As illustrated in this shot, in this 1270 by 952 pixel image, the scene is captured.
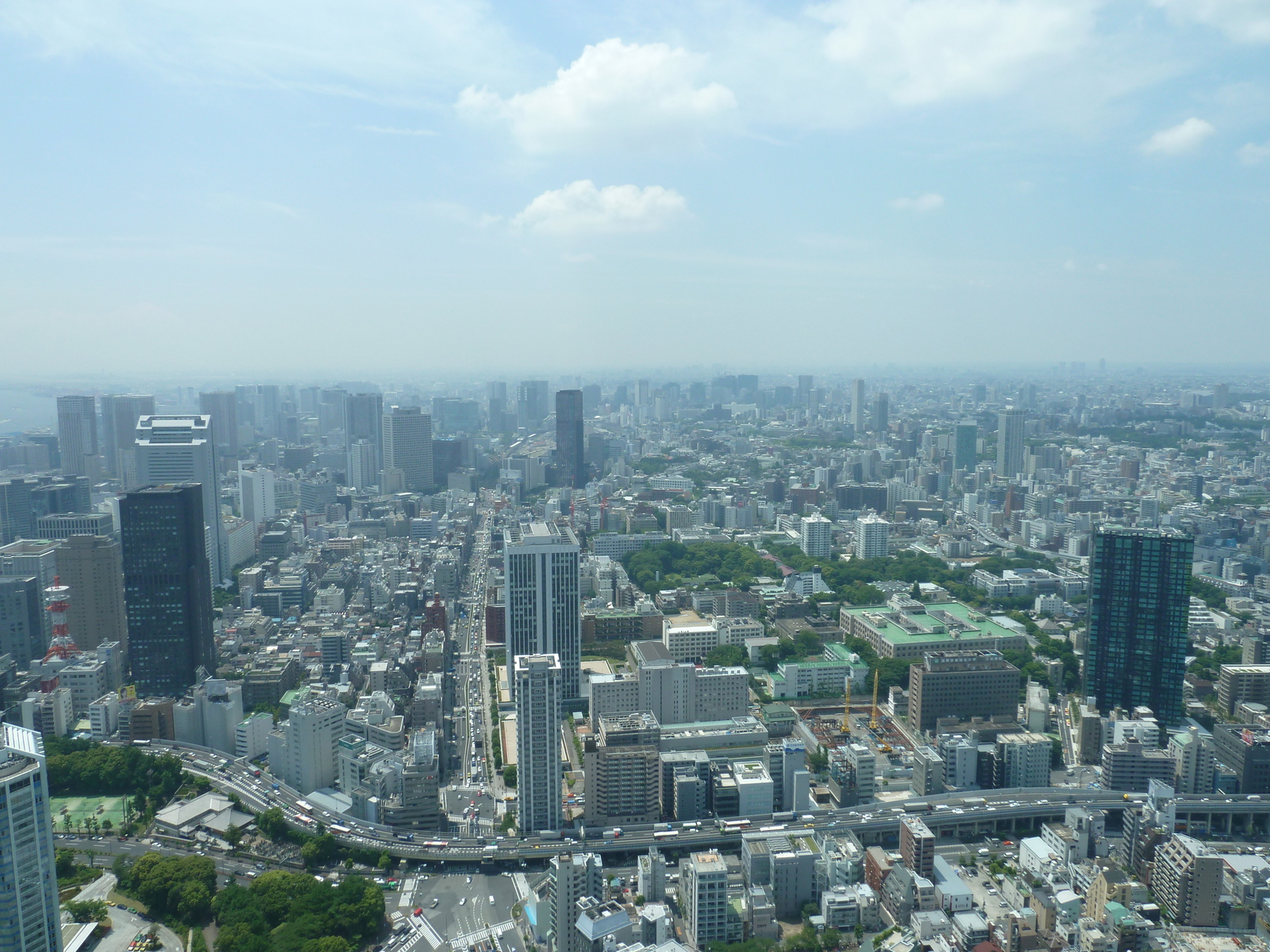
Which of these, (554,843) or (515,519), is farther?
(515,519)

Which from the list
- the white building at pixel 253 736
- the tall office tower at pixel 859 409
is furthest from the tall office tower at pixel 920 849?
the tall office tower at pixel 859 409

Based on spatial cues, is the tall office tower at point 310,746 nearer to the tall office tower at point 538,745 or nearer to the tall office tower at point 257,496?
the tall office tower at point 538,745

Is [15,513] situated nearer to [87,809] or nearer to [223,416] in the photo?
[87,809]

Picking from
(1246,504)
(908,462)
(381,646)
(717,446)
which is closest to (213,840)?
(381,646)

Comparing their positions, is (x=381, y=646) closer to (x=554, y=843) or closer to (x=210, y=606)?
(x=210, y=606)

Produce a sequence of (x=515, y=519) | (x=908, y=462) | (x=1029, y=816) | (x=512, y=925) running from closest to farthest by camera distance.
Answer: (x=512, y=925)
(x=1029, y=816)
(x=515, y=519)
(x=908, y=462)
